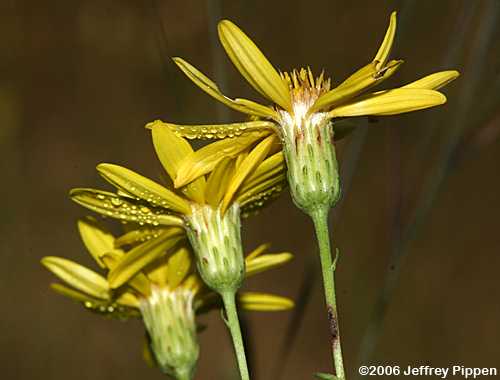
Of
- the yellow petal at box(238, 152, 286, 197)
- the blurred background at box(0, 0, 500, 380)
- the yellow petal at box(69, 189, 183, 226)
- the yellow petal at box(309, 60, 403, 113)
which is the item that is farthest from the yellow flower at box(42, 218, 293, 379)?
the blurred background at box(0, 0, 500, 380)

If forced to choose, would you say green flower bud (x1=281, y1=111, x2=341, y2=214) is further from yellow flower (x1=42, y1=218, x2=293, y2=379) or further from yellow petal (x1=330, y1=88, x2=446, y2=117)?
yellow flower (x1=42, y1=218, x2=293, y2=379)

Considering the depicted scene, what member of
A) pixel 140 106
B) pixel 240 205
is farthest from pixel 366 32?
pixel 240 205

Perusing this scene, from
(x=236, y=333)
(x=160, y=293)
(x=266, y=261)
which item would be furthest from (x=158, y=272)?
(x=236, y=333)

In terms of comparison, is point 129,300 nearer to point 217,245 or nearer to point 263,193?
point 217,245

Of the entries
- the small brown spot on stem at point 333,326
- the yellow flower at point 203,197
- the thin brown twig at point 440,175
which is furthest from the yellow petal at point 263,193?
the thin brown twig at point 440,175

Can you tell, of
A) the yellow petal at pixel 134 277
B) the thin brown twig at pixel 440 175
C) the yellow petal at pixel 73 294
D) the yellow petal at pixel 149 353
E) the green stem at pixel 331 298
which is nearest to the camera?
the green stem at pixel 331 298

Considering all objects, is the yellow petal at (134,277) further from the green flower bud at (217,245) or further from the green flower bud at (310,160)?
the green flower bud at (310,160)
